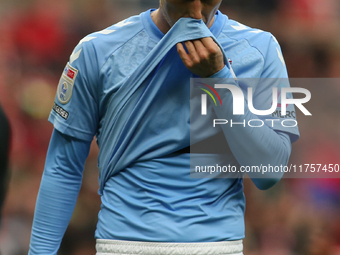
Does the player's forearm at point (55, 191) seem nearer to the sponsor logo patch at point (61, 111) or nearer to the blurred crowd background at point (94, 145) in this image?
the sponsor logo patch at point (61, 111)

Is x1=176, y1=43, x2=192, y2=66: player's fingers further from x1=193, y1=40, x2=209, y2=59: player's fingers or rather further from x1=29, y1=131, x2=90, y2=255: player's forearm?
x1=29, y1=131, x2=90, y2=255: player's forearm

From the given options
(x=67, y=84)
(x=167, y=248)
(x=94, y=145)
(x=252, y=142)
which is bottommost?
(x=94, y=145)

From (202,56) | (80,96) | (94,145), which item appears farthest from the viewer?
(94,145)

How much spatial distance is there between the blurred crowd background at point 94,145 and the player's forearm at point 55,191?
1262 millimetres

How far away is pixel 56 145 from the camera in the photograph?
102cm

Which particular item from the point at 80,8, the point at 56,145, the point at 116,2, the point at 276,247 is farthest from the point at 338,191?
the point at 56,145

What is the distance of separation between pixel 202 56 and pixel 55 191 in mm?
458

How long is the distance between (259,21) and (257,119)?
1733mm

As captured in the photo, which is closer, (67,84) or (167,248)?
(167,248)

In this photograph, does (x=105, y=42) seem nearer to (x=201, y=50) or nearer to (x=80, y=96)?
(x=80, y=96)

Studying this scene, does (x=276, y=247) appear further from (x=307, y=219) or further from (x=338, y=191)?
(x=338, y=191)

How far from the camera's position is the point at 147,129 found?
3.07ft

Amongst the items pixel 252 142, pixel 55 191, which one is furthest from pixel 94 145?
pixel 252 142

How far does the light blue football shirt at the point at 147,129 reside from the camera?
0.89 metres
